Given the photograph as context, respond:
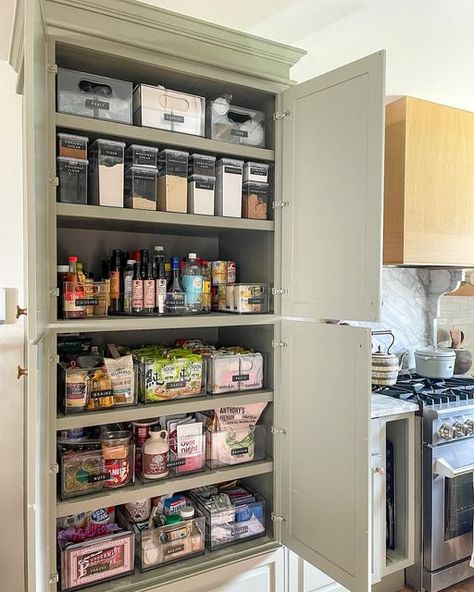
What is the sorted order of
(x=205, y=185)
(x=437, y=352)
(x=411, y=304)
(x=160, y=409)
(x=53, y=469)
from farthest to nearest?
(x=411, y=304) < (x=437, y=352) < (x=205, y=185) < (x=160, y=409) < (x=53, y=469)

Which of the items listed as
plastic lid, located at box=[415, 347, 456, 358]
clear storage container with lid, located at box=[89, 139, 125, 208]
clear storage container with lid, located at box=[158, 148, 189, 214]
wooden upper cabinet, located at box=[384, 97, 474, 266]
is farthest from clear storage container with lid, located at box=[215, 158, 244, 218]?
plastic lid, located at box=[415, 347, 456, 358]

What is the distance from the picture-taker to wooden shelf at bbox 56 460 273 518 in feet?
4.53

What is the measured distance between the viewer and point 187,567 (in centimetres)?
156

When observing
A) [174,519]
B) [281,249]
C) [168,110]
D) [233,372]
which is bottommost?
[174,519]

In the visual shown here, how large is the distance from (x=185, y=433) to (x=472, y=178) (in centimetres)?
190

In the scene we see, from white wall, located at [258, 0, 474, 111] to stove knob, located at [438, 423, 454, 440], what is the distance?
5.65ft

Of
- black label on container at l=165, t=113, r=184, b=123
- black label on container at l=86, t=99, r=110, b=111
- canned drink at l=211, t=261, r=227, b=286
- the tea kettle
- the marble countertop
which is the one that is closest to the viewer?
black label on container at l=86, t=99, r=110, b=111

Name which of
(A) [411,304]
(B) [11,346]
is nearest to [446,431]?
(A) [411,304]

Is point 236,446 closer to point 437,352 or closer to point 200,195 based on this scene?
point 200,195

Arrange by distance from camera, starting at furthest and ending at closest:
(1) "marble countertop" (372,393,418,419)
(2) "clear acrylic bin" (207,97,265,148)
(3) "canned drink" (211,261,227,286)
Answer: (1) "marble countertop" (372,393,418,419), (3) "canned drink" (211,261,227,286), (2) "clear acrylic bin" (207,97,265,148)

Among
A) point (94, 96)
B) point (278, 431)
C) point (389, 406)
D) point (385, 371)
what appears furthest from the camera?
point (385, 371)

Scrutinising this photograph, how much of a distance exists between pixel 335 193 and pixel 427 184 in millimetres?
944

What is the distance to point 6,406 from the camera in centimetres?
164

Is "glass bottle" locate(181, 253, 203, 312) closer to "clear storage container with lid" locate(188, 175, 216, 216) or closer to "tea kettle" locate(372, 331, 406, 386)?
"clear storage container with lid" locate(188, 175, 216, 216)
